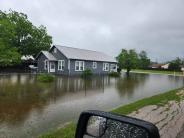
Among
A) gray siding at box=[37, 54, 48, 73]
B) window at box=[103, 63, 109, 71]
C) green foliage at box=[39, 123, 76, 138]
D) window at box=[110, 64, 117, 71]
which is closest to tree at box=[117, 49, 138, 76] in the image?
window at box=[110, 64, 117, 71]

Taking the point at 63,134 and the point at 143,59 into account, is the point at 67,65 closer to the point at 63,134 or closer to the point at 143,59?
the point at 63,134

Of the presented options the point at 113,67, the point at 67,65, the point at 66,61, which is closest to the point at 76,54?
the point at 66,61

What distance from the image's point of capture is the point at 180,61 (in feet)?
272

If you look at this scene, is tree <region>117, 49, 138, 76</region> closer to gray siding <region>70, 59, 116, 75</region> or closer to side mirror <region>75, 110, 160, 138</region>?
gray siding <region>70, 59, 116, 75</region>

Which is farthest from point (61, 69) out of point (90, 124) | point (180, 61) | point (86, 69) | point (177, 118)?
point (180, 61)

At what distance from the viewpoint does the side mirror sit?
1.96 metres

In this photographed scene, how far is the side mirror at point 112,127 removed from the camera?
196 cm

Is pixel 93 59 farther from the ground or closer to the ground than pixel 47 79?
farther from the ground

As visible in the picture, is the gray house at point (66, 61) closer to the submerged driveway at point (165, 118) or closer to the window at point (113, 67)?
the window at point (113, 67)

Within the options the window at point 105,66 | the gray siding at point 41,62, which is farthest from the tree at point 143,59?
the gray siding at point 41,62

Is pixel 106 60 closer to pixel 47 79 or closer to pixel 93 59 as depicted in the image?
pixel 93 59

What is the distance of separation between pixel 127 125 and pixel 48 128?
264 inches

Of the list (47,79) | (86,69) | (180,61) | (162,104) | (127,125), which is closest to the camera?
(127,125)

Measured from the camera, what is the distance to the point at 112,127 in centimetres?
230
